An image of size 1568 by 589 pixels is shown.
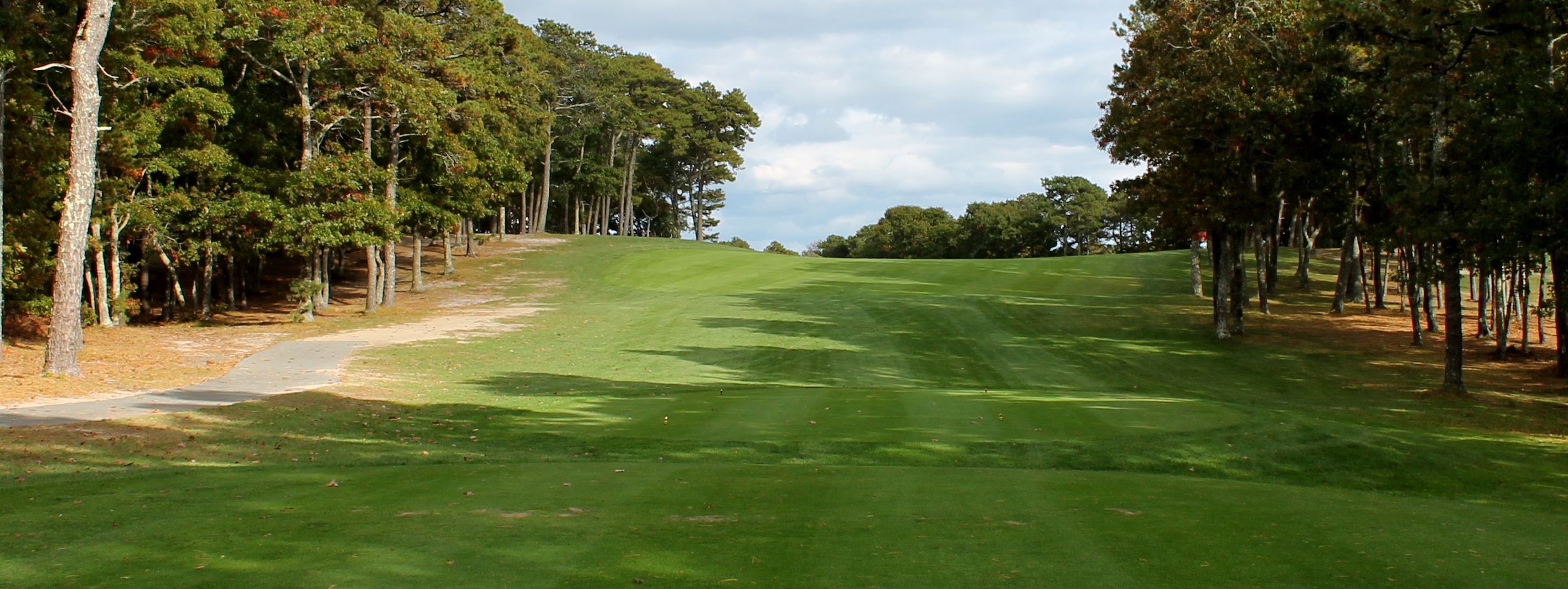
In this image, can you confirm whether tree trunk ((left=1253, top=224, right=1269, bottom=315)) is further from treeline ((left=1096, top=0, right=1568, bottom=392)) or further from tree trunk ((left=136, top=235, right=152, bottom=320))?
tree trunk ((left=136, top=235, right=152, bottom=320))

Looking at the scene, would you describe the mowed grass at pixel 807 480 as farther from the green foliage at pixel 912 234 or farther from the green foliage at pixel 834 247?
the green foliage at pixel 834 247

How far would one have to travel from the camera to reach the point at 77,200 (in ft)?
65.2

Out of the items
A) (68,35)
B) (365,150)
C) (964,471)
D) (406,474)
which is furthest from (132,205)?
(964,471)

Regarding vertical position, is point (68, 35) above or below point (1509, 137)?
above

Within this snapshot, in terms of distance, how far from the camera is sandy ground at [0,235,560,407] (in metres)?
18.9

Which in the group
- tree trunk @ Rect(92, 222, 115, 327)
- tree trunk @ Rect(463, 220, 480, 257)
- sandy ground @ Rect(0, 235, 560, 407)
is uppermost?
tree trunk @ Rect(463, 220, 480, 257)

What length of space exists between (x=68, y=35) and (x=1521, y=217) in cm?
3729

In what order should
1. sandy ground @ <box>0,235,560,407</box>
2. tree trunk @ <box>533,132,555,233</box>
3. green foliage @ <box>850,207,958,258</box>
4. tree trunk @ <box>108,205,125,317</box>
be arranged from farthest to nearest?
green foliage @ <box>850,207,958,258</box> < tree trunk @ <box>533,132,555,233</box> < tree trunk @ <box>108,205,125,317</box> < sandy ground @ <box>0,235,560,407</box>

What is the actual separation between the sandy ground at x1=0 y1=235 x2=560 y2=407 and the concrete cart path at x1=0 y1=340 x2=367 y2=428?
0.55 meters

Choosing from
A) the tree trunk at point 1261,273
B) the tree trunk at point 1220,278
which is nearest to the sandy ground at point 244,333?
the tree trunk at point 1220,278

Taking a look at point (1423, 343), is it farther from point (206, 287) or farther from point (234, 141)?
point (206, 287)

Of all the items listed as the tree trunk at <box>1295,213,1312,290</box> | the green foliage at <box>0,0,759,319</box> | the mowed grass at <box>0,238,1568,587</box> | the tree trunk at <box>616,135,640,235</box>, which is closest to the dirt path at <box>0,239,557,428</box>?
the mowed grass at <box>0,238,1568,587</box>

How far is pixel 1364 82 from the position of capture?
26.5 m

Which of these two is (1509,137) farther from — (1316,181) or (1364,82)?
(1316,181)
